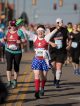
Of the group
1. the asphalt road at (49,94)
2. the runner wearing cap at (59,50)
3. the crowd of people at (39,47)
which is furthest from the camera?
the runner wearing cap at (59,50)

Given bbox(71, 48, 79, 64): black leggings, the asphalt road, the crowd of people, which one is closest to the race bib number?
the crowd of people

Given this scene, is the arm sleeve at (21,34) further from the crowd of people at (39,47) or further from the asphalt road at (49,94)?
the asphalt road at (49,94)

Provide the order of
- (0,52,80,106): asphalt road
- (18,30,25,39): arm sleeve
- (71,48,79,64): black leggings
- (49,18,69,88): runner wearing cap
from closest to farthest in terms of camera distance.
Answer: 1. (0,52,80,106): asphalt road
2. (18,30,25,39): arm sleeve
3. (49,18,69,88): runner wearing cap
4. (71,48,79,64): black leggings

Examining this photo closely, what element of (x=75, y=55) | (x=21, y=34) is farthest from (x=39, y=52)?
(x=75, y=55)

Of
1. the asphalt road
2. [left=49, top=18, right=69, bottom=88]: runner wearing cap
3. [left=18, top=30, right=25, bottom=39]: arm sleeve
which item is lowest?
the asphalt road

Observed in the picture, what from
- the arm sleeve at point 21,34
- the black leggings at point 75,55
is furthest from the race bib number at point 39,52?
the black leggings at point 75,55

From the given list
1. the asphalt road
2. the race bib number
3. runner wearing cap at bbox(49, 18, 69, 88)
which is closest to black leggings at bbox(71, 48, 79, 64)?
→ the asphalt road

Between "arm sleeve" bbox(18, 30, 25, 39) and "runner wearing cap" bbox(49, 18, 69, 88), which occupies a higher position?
"arm sleeve" bbox(18, 30, 25, 39)

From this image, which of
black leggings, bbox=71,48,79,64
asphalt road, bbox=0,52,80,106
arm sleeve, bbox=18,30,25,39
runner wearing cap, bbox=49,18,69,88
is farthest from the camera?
black leggings, bbox=71,48,79,64

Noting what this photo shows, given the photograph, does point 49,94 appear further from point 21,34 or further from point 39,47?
point 21,34

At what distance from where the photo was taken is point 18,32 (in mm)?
14859

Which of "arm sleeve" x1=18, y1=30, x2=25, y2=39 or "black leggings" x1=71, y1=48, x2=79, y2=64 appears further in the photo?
"black leggings" x1=71, y1=48, x2=79, y2=64

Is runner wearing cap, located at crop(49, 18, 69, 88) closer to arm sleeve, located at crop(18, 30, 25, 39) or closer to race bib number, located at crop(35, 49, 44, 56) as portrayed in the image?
arm sleeve, located at crop(18, 30, 25, 39)

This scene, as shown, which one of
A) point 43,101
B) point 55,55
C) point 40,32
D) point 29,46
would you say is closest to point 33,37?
point 40,32
